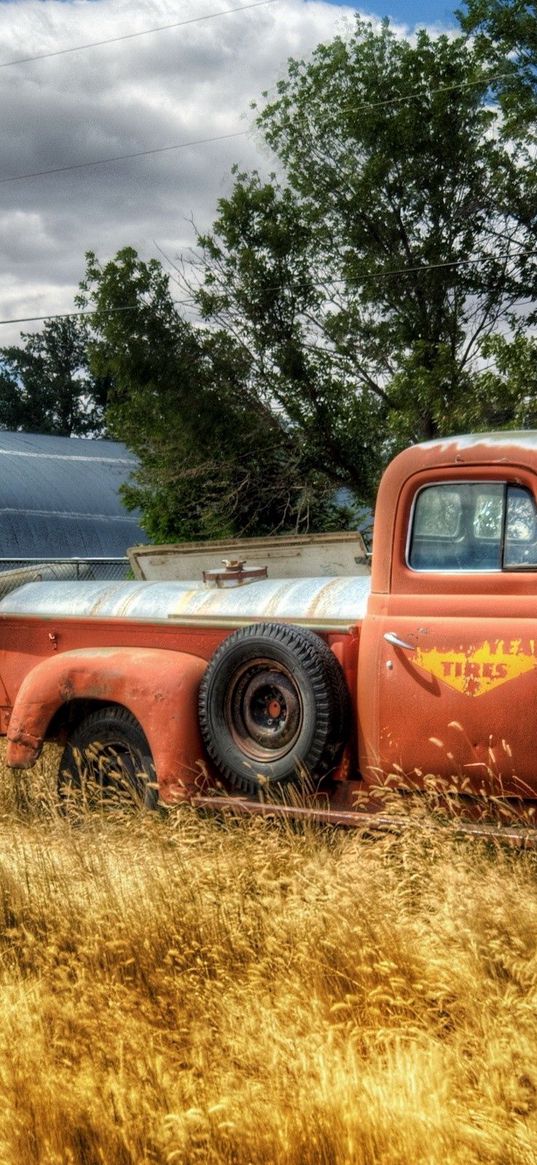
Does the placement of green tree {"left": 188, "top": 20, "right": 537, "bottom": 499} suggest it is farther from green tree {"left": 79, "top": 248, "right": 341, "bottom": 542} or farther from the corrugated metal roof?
the corrugated metal roof

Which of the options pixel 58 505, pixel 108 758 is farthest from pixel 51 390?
pixel 108 758

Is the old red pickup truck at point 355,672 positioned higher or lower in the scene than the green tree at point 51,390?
lower

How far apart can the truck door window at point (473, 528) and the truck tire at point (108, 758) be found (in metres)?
1.87

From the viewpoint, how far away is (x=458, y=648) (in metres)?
5.29

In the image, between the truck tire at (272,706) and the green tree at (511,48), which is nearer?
the truck tire at (272,706)

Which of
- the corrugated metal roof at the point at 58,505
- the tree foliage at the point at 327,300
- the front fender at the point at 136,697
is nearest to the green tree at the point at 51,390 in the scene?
the corrugated metal roof at the point at 58,505

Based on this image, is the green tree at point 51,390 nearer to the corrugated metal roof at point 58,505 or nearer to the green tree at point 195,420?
the corrugated metal roof at point 58,505

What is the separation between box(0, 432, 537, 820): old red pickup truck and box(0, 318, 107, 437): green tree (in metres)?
50.6

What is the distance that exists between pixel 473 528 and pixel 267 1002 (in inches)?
102

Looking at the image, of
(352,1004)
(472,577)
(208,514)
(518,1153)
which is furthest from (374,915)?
(208,514)

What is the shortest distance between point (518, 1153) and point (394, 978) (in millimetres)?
901

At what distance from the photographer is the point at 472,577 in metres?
5.43

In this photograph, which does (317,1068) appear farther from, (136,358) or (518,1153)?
(136,358)

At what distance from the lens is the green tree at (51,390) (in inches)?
2231
